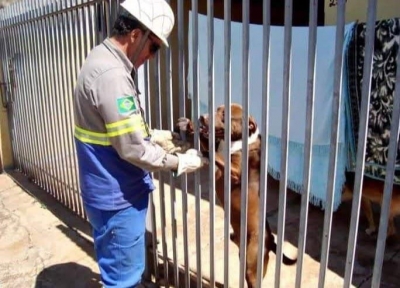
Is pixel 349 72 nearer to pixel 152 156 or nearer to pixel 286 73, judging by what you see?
pixel 286 73

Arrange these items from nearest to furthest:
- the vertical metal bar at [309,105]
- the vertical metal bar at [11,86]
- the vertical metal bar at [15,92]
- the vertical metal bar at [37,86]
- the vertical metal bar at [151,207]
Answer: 1. the vertical metal bar at [309,105]
2. the vertical metal bar at [151,207]
3. the vertical metal bar at [37,86]
4. the vertical metal bar at [15,92]
5. the vertical metal bar at [11,86]

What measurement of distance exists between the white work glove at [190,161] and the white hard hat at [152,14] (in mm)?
674

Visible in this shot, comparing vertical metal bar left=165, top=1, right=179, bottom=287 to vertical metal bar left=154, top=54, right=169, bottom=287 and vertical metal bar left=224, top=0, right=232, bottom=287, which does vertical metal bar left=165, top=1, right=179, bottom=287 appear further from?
vertical metal bar left=224, top=0, right=232, bottom=287

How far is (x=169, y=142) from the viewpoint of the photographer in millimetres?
2600

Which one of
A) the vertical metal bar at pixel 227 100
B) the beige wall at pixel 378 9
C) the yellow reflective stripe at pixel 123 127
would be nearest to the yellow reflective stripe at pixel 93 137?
the yellow reflective stripe at pixel 123 127

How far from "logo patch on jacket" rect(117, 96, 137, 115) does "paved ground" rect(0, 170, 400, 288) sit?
3.34ft

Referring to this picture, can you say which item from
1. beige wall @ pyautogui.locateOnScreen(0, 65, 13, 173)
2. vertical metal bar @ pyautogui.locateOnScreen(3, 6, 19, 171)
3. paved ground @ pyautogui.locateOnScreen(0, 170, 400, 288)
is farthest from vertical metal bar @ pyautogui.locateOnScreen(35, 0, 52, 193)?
beige wall @ pyautogui.locateOnScreen(0, 65, 13, 173)

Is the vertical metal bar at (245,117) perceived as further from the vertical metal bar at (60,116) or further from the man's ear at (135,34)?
the vertical metal bar at (60,116)

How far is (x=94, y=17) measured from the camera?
11.0 ft

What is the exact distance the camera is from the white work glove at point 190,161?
2.32m

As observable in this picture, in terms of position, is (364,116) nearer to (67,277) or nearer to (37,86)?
(67,277)

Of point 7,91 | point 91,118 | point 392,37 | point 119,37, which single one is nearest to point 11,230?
point 7,91

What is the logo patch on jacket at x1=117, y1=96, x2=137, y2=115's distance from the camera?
2.03 meters

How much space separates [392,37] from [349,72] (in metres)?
0.45
